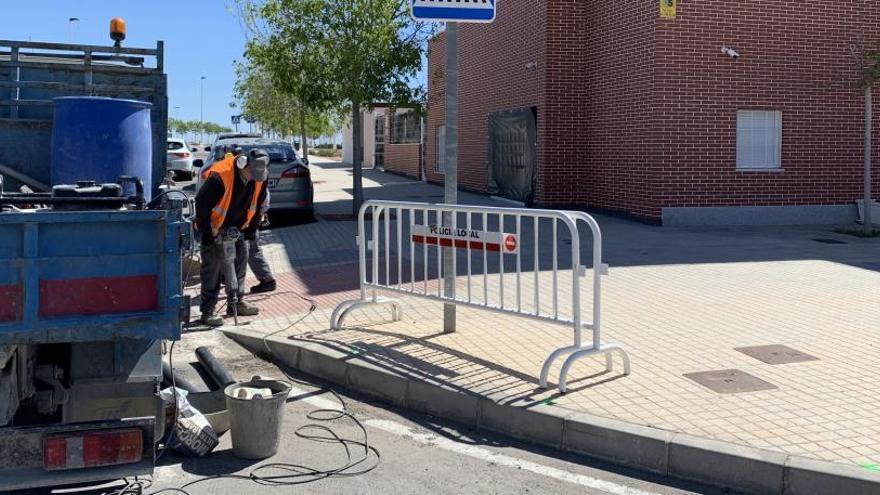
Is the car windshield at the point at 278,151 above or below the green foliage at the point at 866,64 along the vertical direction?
below

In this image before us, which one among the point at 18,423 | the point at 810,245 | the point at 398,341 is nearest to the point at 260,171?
the point at 398,341

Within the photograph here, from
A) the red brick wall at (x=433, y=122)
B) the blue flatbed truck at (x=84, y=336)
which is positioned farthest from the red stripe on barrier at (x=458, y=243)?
the red brick wall at (x=433, y=122)

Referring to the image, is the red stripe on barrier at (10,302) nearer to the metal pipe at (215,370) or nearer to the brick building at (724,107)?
the metal pipe at (215,370)

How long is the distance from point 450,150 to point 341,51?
31.3 ft

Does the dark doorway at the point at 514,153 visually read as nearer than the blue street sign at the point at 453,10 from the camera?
No

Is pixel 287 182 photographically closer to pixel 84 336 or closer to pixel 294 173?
pixel 294 173

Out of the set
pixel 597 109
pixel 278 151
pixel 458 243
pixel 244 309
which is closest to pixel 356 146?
pixel 278 151

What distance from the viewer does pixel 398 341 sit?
7371 mm

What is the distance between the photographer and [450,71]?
7527 millimetres

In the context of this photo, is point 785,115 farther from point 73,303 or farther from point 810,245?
point 73,303

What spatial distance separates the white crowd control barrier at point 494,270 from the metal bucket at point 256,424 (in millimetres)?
1848

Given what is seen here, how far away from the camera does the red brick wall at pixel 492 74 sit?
1888 cm

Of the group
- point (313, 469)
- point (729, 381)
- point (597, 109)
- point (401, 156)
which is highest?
point (597, 109)

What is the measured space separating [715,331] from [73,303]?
557 centimetres
